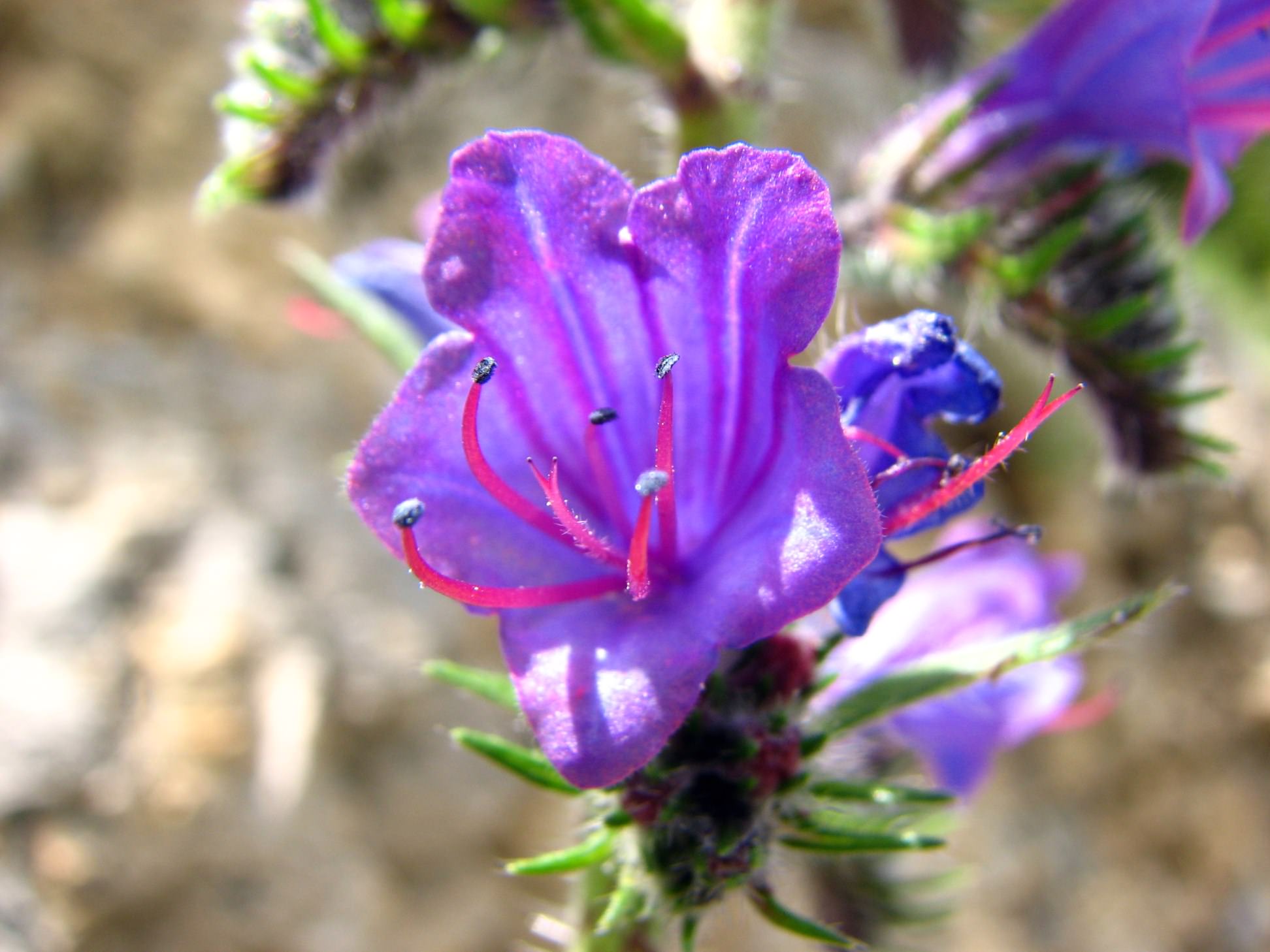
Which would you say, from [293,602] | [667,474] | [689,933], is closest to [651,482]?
[667,474]

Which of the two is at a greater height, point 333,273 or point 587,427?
point 333,273

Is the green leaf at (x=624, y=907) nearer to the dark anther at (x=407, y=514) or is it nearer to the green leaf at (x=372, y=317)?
the dark anther at (x=407, y=514)

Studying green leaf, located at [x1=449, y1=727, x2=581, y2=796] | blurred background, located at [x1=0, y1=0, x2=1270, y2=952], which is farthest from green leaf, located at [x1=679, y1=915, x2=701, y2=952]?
blurred background, located at [x1=0, y1=0, x2=1270, y2=952]

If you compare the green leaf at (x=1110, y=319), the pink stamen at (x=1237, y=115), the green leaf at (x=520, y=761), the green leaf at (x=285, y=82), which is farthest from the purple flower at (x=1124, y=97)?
the green leaf at (x=520, y=761)

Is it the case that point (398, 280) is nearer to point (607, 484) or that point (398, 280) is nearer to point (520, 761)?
point (607, 484)

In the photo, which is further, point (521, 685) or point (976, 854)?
point (976, 854)

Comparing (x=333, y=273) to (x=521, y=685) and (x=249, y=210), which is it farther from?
(x=249, y=210)

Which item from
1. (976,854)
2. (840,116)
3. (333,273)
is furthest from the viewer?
(840,116)

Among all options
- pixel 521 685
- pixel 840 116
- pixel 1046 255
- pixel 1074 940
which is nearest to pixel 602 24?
pixel 1046 255
